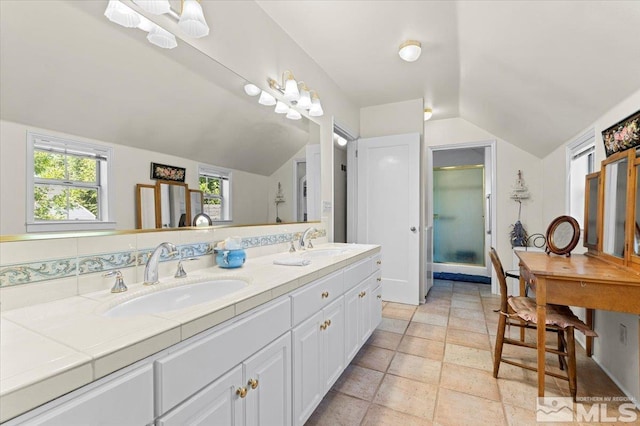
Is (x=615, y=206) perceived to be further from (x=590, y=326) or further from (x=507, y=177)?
(x=507, y=177)

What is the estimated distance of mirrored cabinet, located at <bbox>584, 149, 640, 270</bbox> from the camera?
1681 mm

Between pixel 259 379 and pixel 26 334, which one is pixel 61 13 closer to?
pixel 26 334

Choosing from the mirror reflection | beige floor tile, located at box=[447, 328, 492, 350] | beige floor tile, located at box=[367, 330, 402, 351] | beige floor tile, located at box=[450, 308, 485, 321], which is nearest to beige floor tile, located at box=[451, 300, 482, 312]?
beige floor tile, located at box=[450, 308, 485, 321]

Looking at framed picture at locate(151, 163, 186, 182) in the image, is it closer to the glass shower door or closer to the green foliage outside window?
the green foliage outside window

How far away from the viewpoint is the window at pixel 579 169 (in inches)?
103

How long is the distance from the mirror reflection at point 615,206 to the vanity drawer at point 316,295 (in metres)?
1.79

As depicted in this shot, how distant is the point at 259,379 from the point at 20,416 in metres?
0.70

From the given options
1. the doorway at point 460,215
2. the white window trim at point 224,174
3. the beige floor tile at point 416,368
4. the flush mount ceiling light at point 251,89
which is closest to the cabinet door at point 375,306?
the beige floor tile at point 416,368

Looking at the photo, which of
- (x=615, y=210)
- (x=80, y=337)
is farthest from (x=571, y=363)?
(x=80, y=337)

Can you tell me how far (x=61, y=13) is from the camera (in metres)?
1.00

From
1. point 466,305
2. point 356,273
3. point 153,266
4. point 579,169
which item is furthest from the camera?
point 466,305

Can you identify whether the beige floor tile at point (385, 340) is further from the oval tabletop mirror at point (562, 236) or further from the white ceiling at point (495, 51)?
the white ceiling at point (495, 51)

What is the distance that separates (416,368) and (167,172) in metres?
2.09

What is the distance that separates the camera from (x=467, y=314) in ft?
10.5
